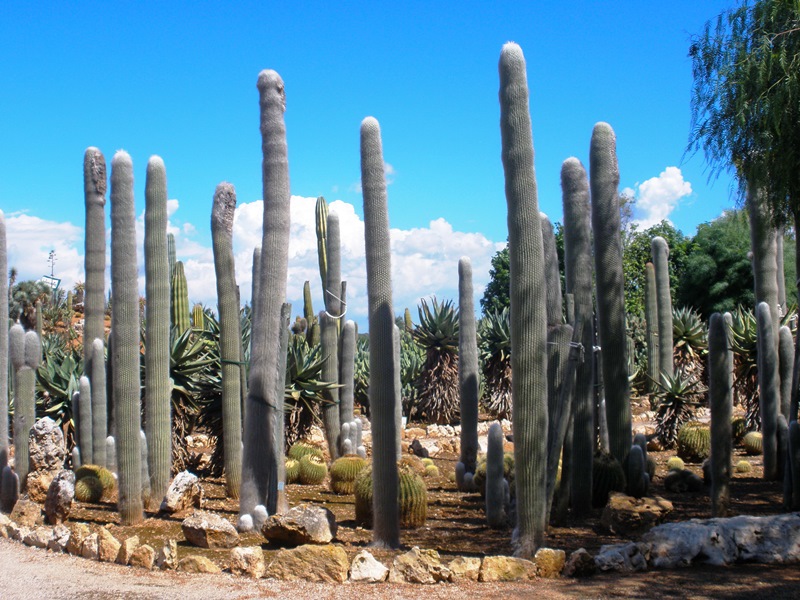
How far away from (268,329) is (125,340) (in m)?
1.79

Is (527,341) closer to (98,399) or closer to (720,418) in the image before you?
(720,418)

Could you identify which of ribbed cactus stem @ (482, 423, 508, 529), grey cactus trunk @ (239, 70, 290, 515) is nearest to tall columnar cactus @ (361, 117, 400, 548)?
grey cactus trunk @ (239, 70, 290, 515)

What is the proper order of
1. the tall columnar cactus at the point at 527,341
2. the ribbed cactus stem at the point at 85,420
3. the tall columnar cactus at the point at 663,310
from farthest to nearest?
1. the tall columnar cactus at the point at 663,310
2. the ribbed cactus stem at the point at 85,420
3. the tall columnar cactus at the point at 527,341

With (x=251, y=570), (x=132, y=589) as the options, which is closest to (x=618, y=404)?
(x=251, y=570)

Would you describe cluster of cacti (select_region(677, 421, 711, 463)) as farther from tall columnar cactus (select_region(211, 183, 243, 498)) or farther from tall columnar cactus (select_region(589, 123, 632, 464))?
tall columnar cactus (select_region(211, 183, 243, 498))

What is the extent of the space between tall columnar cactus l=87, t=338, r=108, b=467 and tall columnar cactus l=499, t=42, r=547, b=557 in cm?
610

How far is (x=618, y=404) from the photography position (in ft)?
33.0

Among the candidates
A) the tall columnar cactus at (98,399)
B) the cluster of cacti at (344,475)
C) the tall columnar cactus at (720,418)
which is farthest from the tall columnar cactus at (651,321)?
the tall columnar cactus at (98,399)

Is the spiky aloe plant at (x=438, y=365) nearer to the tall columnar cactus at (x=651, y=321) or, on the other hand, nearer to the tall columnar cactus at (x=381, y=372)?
the tall columnar cactus at (x=651, y=321)

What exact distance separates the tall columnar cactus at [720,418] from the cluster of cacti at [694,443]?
19.5ft

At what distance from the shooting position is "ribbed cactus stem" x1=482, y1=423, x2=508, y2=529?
30.4 feet

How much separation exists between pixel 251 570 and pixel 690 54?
23.1ft

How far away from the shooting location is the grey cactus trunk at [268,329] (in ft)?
29.7

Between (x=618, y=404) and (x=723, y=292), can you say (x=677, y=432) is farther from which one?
(x=723, y=292)
